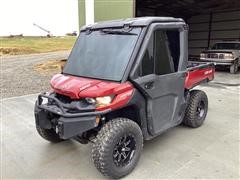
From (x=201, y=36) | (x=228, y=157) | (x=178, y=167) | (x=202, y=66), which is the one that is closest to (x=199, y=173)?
(x=178, y=167)

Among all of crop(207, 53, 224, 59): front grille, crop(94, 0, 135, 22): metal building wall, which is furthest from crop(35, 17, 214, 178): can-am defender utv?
crop(207, 53, 224, 59): front grille

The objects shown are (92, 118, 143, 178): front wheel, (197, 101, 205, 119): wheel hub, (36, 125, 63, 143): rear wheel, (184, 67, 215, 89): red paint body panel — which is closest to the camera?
(92, 118, 143, 178): front wheel

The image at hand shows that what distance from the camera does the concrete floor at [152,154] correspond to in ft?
10.1

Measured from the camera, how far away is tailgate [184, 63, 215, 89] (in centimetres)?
415

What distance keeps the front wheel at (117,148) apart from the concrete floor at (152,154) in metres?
0.19

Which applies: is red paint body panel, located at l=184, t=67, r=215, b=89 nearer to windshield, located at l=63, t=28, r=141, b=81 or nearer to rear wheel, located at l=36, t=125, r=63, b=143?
windshield, located at l=63, t=28, r=141, b=81

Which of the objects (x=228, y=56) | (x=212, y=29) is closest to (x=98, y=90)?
(x=228, y=56)

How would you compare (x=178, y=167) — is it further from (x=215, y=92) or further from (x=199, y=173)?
(x=215, y=92)

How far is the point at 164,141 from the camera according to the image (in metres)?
3.98

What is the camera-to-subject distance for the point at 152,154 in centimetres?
357

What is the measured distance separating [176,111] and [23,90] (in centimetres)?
578

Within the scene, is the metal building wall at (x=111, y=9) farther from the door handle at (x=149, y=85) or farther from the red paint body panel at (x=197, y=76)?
the door handle at (x=149, y=85)

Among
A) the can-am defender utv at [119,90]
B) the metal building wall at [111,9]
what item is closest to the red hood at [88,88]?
the can-am defender utv at [119,90]

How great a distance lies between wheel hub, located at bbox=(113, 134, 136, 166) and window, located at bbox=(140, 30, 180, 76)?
0.85 metres
